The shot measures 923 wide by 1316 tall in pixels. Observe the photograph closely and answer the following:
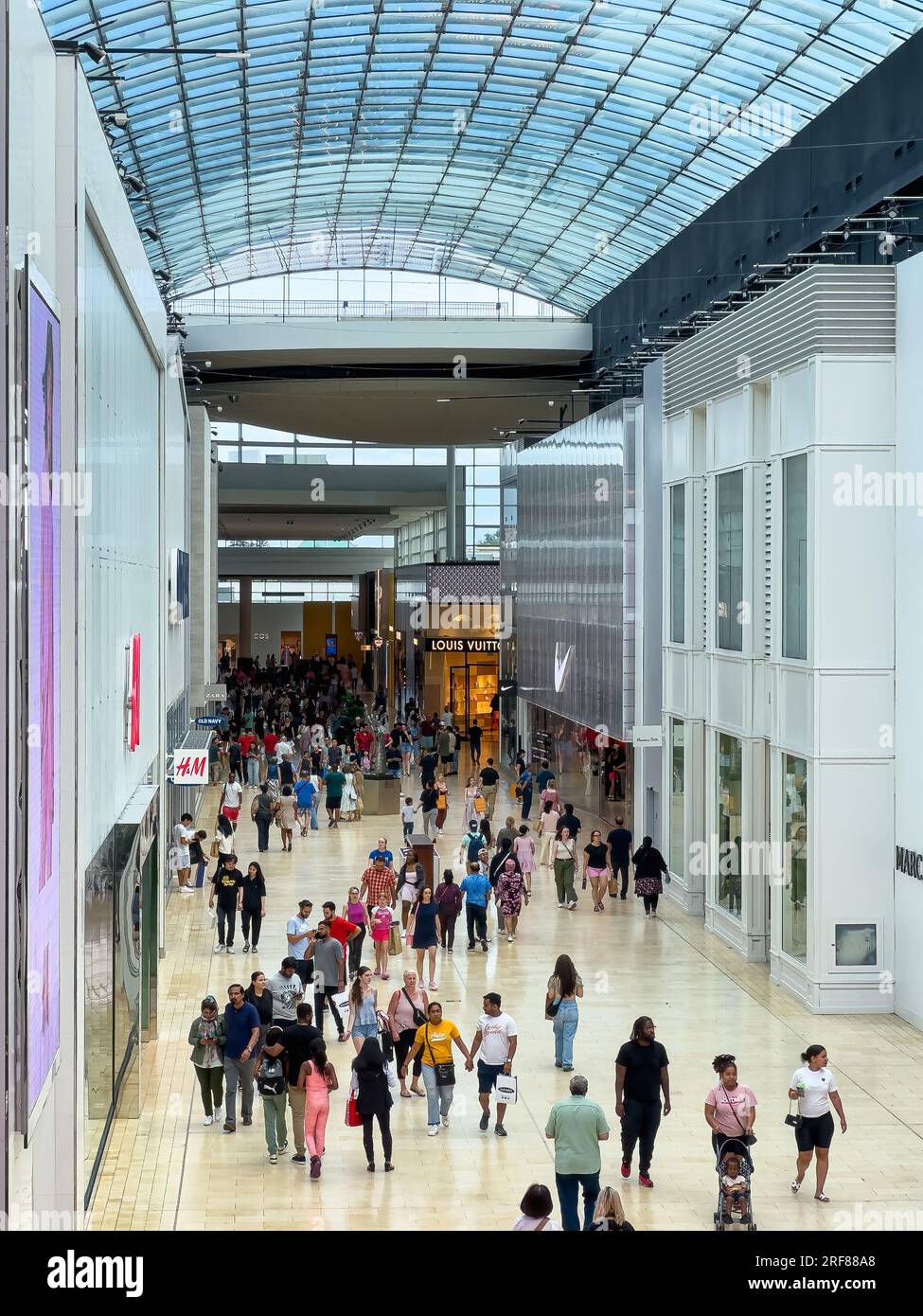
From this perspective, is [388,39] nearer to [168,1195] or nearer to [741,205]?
[741,205]

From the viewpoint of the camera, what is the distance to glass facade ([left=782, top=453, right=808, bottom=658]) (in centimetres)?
1678

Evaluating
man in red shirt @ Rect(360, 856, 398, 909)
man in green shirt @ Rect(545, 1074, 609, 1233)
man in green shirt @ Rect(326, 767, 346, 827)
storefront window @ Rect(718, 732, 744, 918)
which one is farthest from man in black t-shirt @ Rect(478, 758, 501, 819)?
man in green shirt @ Rect(545, 1074, 609, 1233)

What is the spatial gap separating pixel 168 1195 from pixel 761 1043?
6653mm

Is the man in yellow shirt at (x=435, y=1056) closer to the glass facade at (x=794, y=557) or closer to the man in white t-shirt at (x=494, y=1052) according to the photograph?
the man in white t-shirt at (x=494, y=1052)

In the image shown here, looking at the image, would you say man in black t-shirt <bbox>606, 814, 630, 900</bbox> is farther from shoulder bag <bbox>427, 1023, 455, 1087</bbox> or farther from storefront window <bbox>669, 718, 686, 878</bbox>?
shoulder bag <bbox>427, 1023, 455, 1087</bbox>

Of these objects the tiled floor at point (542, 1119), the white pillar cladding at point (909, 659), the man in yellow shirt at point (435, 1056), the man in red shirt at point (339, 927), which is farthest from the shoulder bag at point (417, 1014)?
the white pillar cladding at point (909, 659)

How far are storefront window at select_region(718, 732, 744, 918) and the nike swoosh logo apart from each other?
38.1 ft

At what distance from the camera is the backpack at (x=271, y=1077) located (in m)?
11.1

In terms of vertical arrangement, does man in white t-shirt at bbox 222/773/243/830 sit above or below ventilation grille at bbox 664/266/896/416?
below

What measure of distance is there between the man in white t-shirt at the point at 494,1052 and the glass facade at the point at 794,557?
6.56 m

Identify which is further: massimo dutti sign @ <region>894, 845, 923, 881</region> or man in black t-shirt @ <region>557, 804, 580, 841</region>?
man in black t-shirt @ <region>557, 804, 580, 841</region>

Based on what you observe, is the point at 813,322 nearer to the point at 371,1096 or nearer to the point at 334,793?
the point at 371,1096

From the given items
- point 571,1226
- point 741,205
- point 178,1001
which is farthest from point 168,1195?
point 741,205

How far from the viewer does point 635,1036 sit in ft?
34.8
